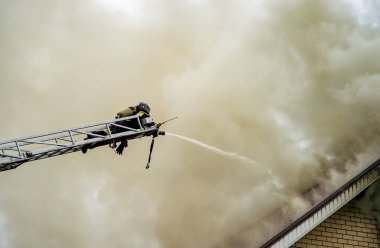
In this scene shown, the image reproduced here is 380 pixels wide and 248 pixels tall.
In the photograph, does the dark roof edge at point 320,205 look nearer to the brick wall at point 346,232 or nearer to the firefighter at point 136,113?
the brick wall at point 346,232

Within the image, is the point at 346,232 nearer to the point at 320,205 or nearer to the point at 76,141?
the point at 320,205

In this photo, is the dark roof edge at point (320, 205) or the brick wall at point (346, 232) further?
the brick wall at point (346, 232)

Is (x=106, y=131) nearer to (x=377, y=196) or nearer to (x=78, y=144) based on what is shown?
(x=78, y=144)

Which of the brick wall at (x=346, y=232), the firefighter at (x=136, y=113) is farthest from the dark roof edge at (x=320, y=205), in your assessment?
the firefighter at (x=136, y=113)

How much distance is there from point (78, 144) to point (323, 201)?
564cm

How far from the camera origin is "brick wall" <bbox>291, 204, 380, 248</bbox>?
39.9 feet

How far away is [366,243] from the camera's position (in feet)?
40.8

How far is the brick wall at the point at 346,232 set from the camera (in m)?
12.2

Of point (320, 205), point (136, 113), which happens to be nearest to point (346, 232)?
point (320, 205)

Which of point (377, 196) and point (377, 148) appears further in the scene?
point (377, 148)

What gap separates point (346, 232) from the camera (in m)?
12.4

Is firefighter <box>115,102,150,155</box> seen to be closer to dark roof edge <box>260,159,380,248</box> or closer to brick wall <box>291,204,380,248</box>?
dark roof edge <box>260,159,380,248</box>

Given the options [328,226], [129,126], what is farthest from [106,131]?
[328,226]

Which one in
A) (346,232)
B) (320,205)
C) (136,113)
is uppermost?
(136,113)
